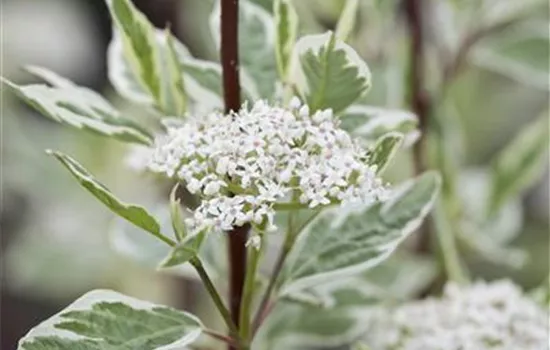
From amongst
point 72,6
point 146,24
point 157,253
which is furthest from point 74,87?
point 72,6

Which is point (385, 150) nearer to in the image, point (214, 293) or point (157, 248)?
point (214, 293)

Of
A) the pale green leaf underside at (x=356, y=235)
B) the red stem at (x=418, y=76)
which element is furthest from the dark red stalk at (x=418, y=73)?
the pale green leaf underside at (x=356, y=235)

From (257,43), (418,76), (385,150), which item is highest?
(418,76)

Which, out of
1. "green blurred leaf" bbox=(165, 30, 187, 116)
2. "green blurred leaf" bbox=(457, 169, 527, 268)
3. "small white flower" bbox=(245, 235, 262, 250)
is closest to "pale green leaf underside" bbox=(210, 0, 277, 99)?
"green blurred leaf" bbox=(165, 30, 187, 116)

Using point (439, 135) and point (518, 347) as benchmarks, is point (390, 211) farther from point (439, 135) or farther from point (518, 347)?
point (439, 135)

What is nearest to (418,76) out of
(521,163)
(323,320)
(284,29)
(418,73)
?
(418,73)

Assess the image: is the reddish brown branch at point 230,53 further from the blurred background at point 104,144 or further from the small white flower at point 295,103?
the blurred background at point 104,144

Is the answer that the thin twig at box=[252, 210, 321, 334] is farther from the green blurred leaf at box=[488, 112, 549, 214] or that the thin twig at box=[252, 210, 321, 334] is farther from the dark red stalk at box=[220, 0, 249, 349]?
the green blurred leaf at box=[488, 112, 549, 214]
